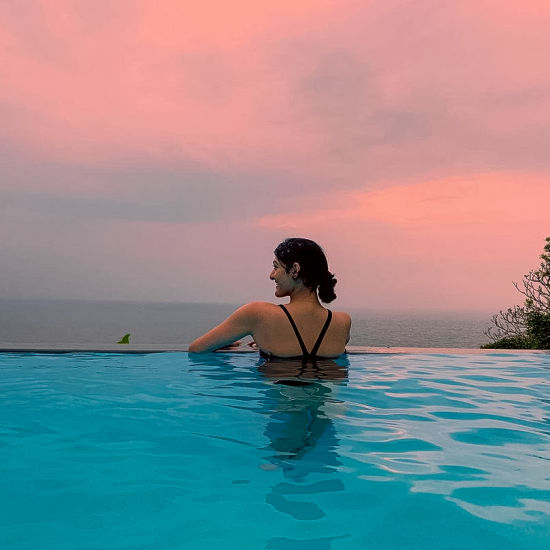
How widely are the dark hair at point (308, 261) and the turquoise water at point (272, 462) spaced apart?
2.62ft

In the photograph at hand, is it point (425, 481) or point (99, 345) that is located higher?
point (99, 345)

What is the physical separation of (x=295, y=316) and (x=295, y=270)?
17.0 inches

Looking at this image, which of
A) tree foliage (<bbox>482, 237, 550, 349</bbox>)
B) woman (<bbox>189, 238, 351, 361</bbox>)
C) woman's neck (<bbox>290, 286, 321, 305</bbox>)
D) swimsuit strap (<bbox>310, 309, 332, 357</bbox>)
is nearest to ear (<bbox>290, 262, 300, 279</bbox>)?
woman (<bbox>189, 238, 351, 361</bbox>)

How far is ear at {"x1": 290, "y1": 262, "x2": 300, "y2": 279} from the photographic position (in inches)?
199

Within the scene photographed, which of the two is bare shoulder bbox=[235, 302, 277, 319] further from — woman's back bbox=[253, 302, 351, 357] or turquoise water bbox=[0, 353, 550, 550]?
turquoise water bbox=[0, 353, 550, 550]

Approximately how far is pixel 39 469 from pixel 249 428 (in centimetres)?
137

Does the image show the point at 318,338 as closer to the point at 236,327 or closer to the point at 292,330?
the point at 292,330

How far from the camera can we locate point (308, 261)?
511 cm

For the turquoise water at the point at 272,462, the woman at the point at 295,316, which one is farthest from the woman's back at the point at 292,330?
the turquoise water at the point at 272,462

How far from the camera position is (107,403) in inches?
177

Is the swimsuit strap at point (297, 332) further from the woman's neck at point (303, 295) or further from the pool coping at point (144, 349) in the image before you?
the pool coping at point (144, 349)

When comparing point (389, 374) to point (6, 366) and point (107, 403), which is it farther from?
point (6, 366)

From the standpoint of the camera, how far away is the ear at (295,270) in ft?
Result: 16.6

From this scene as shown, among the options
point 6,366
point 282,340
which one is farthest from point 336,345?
point 6,366
